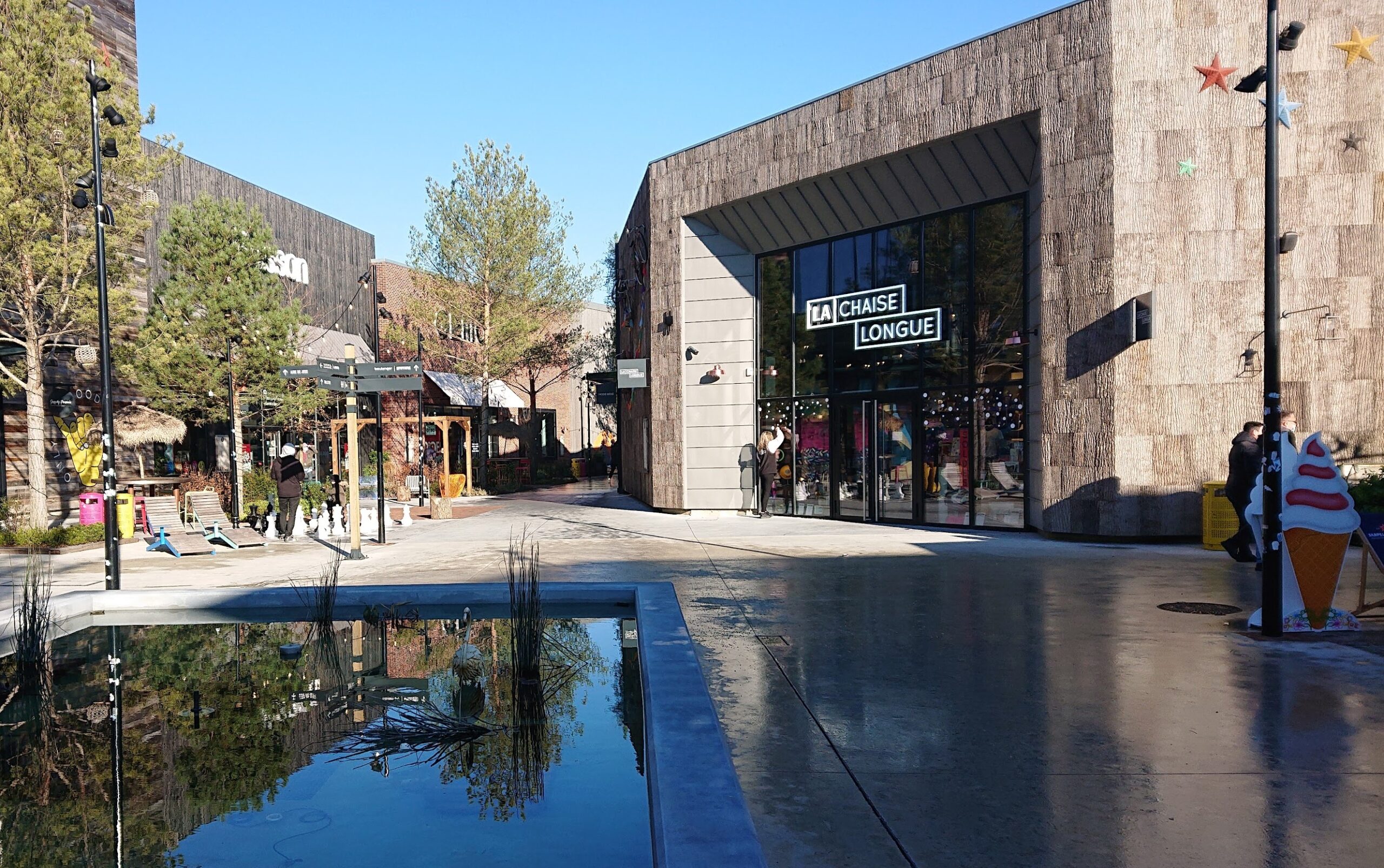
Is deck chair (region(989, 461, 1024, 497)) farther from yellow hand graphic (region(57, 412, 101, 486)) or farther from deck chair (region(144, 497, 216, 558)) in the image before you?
yellow hand graphic (region(57, 412, 101, 486))

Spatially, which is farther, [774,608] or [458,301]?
[458,301]

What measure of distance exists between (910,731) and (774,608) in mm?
4172

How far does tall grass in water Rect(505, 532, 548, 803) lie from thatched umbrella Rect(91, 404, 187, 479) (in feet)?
61.1

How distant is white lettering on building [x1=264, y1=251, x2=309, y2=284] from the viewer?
31194 mm

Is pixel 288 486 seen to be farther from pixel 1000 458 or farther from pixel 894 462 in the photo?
pixel 1000 458

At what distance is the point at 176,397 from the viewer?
75.8 feet

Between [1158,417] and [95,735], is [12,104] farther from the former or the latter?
[1158,417]

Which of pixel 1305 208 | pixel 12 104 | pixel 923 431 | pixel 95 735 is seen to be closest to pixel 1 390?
pixel 12 104

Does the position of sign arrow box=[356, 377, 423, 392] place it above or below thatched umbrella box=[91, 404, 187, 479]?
above

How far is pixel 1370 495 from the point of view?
12.1m

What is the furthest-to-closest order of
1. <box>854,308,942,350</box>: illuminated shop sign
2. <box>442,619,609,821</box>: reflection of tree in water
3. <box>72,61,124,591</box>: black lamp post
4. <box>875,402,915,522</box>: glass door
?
<box>875,402,915,522</box>: glass door < <box>854,308,942,350</box>: illuminated shop sign < <box>72,61,124,591</box>: black lamp post < <box>442,619,609,821</box>: reflection of tree in water

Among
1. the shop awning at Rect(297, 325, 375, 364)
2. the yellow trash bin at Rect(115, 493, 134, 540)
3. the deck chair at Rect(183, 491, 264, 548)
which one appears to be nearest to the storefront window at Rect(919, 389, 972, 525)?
the deck chair at Rect(183, 491, 264, 548)

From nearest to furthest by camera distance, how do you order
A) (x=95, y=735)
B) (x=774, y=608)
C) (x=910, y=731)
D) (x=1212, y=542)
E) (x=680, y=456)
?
(x=910, y=731)
(x=95, y=735)
(x=774, y=608)
(x=1212, y=542)
(x=680, y=456)

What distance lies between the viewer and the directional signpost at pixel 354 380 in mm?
14523
